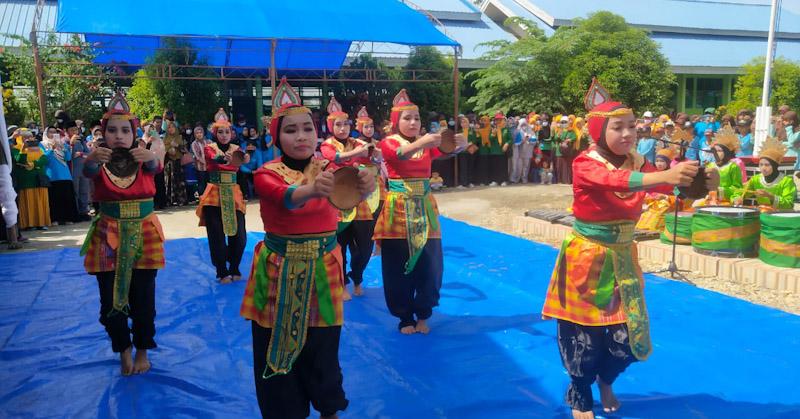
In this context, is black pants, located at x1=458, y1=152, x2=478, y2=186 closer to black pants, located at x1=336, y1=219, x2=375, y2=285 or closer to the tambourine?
black pants, located at x1=336, y1=219, x2=375, y2=285

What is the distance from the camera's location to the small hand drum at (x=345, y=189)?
244 centimetres

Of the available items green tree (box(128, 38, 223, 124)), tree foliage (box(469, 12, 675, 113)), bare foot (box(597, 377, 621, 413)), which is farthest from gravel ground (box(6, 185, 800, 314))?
tree foliage (box(469, 12, 675, 113))

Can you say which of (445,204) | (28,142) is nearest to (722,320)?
(445,204)

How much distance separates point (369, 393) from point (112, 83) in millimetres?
14067

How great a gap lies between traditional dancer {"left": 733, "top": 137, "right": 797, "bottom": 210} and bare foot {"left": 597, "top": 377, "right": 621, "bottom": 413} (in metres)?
4.49

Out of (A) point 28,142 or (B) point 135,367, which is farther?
(A) point 28,142

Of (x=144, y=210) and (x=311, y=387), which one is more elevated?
(x=144, y=210)

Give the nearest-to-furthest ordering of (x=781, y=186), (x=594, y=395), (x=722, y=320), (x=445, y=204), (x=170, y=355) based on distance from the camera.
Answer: (x=594, y=395) < (x=170, y=355) < (x=722, y=320) < (x=781, y=186) < (x=445, y=204)

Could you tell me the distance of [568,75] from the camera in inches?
716

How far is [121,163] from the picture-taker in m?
3.66

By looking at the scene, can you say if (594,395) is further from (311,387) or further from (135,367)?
(135,367)

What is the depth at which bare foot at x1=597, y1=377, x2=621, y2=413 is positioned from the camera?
3.15m

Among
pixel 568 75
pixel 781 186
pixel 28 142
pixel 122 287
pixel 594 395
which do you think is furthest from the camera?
pixel 568 75

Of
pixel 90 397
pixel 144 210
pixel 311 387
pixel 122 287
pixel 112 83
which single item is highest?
pixel 112 83
